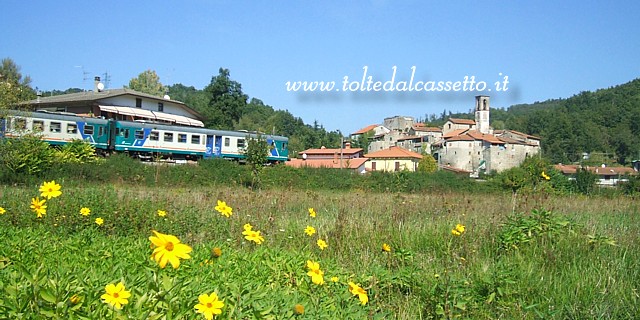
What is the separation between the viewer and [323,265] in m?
3.44

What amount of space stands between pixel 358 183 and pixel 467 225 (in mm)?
21539

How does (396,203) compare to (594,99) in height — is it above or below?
below

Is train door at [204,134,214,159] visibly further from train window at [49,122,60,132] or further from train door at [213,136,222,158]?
train window at [49,122,60,132]

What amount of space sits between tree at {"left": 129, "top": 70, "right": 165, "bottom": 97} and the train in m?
33.8

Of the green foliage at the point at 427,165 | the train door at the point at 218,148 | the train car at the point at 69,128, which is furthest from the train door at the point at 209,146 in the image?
the green foliage at the point at 427,165

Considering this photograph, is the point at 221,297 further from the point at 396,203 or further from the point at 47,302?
the point at 396,203

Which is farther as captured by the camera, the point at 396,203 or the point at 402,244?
the point at 396,203

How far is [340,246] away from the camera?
5031 mm

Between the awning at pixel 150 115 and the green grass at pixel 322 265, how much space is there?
3314 cm

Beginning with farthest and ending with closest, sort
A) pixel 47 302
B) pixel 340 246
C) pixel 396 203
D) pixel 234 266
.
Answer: pixel 396 203, pixel 340 246, pixel 234 266, pixel 47 302

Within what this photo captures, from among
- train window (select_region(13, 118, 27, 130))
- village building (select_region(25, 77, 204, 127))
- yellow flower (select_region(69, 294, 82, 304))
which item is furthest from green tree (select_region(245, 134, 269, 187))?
yellow flower (select_region(69, 294, 82, 304))

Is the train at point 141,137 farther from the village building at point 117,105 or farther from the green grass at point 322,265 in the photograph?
the green grass at point 322,265

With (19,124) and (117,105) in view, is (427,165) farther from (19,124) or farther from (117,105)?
(19,124)

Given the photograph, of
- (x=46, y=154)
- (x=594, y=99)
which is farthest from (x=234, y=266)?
(x=594, y=99)
